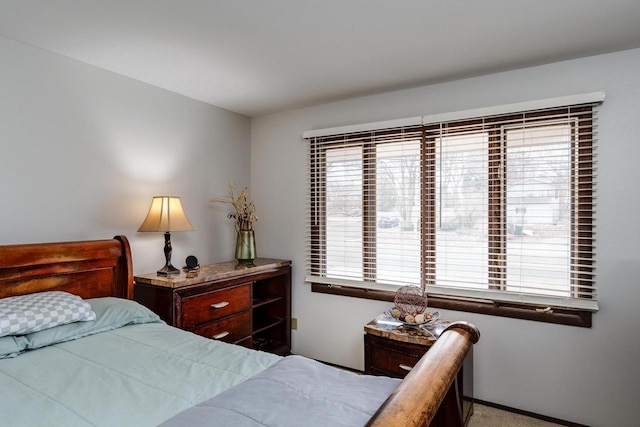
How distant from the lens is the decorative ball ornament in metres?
2.52

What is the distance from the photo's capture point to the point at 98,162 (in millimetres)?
2604

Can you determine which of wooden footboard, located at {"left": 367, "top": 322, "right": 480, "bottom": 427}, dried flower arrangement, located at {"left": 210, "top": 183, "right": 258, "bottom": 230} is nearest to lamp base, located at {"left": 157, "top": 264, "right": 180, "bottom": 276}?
dried flower arrangement, located at {"left": 210, "top": 183, "right": 258, "bottom": 230}

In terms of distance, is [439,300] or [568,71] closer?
[568,71]

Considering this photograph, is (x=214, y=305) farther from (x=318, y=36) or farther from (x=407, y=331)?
(x=318, y=36)

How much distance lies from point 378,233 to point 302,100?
1382mm

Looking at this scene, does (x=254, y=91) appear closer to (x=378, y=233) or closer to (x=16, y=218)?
(x=378, y=233)

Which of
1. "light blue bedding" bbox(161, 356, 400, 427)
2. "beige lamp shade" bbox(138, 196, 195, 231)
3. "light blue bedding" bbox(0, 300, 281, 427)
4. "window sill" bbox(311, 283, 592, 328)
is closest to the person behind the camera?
"light blue bedding" bbox(161, 356, 400, 427)

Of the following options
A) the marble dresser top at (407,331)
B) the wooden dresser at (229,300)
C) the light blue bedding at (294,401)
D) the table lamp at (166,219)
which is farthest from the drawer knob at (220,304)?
the light blue bedding at (294,401)

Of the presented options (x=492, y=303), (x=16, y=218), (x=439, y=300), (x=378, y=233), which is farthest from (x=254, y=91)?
(x=492, y=303)

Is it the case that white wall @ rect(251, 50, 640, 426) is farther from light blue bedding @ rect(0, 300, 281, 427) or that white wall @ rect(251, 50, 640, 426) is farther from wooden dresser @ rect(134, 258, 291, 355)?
light blue bedding @ rect(0, 300, 281, 427)

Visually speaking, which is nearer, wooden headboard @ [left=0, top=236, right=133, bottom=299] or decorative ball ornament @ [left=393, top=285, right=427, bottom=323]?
wooden headboard @ [left=0, top=236, right=133, bottom=299]

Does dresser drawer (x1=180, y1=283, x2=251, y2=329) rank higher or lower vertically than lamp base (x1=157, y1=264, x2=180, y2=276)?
lower

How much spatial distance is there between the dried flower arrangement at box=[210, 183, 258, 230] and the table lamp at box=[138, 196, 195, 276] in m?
0.71

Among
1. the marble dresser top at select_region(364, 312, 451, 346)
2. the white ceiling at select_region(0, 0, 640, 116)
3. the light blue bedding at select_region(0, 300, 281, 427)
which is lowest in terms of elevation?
the marble dresser top at select_region(364, 312, 451, 346)
